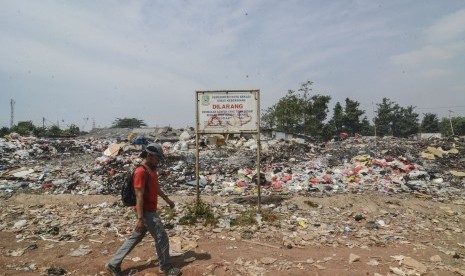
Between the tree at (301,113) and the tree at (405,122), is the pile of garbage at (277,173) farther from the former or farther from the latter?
the tree at (405,122)

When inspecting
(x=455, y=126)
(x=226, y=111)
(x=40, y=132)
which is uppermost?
(x=455, y=126)

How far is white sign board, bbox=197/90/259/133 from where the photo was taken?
639 cm

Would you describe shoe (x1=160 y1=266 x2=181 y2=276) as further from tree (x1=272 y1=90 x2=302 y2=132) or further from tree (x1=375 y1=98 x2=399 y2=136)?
tree (x1=375 y1=98 x2=399 y2=136)

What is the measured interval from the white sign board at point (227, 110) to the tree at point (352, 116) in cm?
4198

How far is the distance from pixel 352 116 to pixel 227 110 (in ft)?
139

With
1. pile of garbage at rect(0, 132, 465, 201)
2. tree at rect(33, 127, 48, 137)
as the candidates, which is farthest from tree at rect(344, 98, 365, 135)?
tree at rect(33, 127, 48, 137)

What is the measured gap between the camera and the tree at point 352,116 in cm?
4550

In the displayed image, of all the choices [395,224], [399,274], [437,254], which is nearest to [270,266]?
[399,274]

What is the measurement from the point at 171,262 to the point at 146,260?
1.16ft

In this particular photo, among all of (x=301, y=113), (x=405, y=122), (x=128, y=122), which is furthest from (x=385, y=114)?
(x=128, y=122)

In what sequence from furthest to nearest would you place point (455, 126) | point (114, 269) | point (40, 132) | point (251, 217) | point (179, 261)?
point (455, 126) → point (40, 132) → point (251, 217) → point (179, 261) → point (114, 269)

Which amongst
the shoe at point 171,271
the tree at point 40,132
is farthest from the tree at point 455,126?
the tree at point 40,132

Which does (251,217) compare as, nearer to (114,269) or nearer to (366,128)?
(114,269)

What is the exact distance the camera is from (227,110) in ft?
21.0
